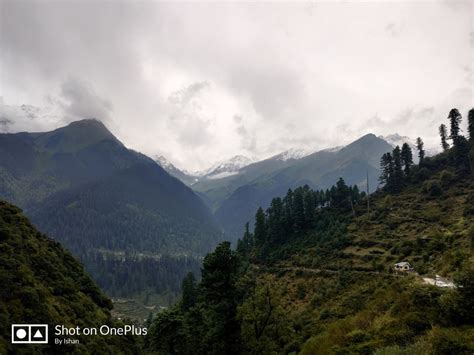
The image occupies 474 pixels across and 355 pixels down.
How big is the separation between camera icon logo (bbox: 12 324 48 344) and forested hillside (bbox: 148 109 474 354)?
55.2 ft

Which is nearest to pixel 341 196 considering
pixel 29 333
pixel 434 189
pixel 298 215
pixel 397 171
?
pixel 298 215

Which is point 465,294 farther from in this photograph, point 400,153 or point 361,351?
point 400,153

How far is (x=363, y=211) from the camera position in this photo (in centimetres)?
10506

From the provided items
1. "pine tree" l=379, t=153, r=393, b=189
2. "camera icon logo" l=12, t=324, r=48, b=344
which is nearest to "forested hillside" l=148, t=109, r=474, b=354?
"pine tree" l=379, t=153, r=393, b=189

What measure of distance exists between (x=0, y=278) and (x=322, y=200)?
108 meters

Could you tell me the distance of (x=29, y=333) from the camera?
1293 inches

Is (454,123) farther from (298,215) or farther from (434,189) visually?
(298,215)

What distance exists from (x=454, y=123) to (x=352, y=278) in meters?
79.8

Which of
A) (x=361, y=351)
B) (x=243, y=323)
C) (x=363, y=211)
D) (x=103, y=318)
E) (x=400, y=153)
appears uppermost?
(x=400, y=153)

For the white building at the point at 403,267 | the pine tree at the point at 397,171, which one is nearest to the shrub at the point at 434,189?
the pine tree at the point at 397,171

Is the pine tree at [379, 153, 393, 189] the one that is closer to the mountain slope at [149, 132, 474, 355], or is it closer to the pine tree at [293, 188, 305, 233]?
the mountain slope at [149, 132, 474, 355]

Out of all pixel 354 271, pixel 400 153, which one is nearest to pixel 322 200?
pixel 400 153

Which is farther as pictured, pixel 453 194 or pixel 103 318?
pixel 453 194

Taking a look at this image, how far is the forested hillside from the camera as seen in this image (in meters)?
17.8
